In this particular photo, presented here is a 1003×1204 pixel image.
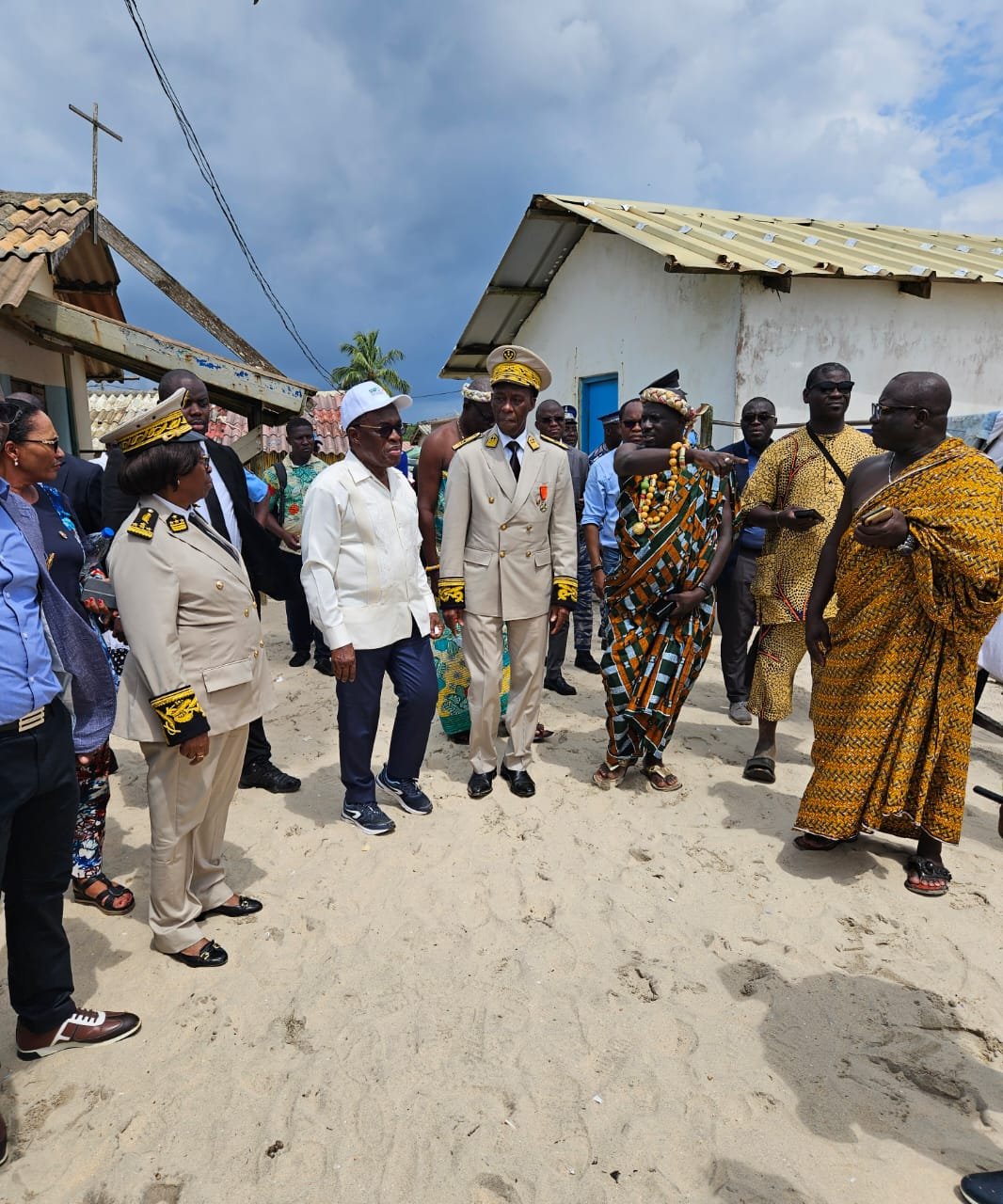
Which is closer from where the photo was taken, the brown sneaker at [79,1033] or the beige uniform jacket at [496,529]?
the brown sneaker at [79,1033]

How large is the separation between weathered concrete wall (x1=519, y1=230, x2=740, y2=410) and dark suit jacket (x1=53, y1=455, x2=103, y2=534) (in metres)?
6.61

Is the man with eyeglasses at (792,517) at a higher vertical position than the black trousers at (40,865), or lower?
higher

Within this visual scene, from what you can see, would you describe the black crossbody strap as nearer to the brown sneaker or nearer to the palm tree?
the brown sneaker

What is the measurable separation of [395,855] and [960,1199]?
7.43ft

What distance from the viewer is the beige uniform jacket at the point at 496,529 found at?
12.3 feet

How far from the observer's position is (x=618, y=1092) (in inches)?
81.4

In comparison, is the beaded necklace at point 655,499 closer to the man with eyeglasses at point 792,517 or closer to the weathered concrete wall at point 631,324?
the man with eyeglasses at point 792,517

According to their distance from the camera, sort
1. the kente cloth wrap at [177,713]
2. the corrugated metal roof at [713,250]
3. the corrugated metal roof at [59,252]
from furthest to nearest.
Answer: the corrugated metal roof at [713,250]
the corrugated metal roof at [59,252]
the kente cloth wrap at [177,713]

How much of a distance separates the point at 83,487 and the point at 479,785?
2368 mm

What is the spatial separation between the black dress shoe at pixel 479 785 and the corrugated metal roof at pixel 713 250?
17.4 feet

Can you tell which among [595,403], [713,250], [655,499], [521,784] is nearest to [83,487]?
[521,784]

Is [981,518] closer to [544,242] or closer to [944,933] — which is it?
[944,933]

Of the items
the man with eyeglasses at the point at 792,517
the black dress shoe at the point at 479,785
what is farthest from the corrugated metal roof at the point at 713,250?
the black dress shoe at the point at 479,785

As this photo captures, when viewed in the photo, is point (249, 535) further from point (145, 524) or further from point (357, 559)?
point (145, 524)
